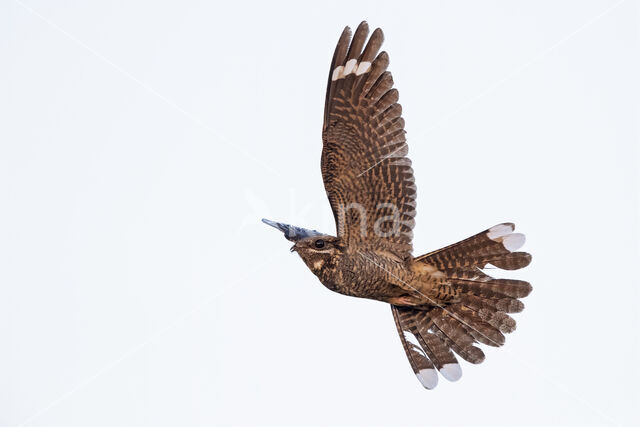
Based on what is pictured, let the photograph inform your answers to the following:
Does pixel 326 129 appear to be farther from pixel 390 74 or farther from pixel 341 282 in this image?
pixel 341 282

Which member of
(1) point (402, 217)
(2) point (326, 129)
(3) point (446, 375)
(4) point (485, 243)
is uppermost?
(2) point (326, 129)

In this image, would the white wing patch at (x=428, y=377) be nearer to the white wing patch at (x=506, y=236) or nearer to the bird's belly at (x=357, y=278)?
the bird's belly at (x=357, y=278)

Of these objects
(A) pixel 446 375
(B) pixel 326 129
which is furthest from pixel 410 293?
(B) pixel 326 129

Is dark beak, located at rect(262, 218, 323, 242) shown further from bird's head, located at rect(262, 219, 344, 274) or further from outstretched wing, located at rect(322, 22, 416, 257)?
outstretched wing, located at rect(322, 22, 416, 257)

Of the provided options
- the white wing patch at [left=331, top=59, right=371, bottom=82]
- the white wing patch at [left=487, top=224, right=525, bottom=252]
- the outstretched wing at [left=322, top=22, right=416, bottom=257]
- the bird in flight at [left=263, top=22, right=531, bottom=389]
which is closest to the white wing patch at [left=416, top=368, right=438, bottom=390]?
the bird in flight at [left=263, top=22, right=531, bottom=389]

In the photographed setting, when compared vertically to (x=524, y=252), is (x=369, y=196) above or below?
above

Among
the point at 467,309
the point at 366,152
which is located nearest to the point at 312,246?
the point at 366,152

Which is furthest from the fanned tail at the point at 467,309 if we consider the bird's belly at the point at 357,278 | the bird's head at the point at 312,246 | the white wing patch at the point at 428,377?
the bird's head at the point at 312,246
